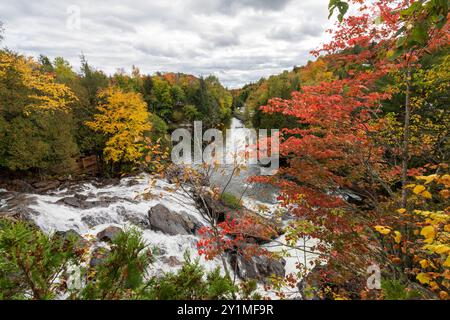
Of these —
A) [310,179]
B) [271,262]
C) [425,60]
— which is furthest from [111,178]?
[425,60]

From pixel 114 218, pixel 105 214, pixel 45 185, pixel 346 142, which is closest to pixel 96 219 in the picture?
pixel 105 214

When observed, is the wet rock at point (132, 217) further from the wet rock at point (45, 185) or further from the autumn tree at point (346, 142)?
the autumn tree at point (346, 142)

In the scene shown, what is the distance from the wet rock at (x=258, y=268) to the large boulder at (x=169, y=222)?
2468 mm

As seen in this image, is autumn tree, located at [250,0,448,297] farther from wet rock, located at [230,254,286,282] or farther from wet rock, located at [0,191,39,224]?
wet rock, located at [0,191,39,224]

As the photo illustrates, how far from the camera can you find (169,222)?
405 inches

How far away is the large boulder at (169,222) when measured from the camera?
1000 centimetres

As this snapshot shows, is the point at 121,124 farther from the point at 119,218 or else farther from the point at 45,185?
the point at 119,218

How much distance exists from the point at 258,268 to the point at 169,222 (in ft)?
13.7

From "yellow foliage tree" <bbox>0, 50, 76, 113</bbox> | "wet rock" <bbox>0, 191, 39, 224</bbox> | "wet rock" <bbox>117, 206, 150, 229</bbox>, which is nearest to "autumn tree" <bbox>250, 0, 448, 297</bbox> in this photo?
"wet rock" <bbox>117, 206, 150, 229</bbox>

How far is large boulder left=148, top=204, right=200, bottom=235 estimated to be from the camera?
1000 centimetres

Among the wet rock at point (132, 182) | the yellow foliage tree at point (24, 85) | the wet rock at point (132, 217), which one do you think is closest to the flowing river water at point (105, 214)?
the wet rock at point (132, 217)

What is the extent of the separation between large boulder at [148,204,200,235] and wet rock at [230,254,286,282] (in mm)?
2468
